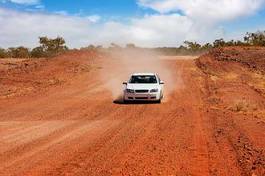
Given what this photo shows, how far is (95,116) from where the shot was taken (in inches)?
823

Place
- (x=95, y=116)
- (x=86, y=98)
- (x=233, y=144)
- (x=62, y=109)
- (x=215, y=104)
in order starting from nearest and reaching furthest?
(x=233, y=144), (x=95, y=116), (x=62, y=109), (x=215, y=104), (x=86, y=98)

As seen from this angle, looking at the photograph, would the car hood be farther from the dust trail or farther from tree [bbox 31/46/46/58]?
tree [bbox 31/46/46/58]

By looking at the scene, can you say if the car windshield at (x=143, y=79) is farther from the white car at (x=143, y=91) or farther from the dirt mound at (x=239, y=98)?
the dirt mound at (x=239, y=98)

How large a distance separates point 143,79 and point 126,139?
42.1 ft

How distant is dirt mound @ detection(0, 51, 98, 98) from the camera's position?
35.2 meters

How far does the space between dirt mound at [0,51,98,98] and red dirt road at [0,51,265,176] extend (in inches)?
324

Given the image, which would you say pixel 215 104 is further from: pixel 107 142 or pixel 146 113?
pixel 107 142

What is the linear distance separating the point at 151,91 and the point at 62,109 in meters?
4.85

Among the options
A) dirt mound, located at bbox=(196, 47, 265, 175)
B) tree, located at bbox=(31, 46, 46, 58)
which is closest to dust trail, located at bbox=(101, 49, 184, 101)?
dirt mound, located at bbox=(196, 47, 265, 175)

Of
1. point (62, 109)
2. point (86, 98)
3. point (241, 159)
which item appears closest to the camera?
point (241, 159)

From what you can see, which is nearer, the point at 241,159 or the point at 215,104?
the point at 241,159

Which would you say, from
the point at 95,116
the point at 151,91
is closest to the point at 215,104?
the point at 151,91

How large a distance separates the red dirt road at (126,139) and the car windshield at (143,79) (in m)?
1.45

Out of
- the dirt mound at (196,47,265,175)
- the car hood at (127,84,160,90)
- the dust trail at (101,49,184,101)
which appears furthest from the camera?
the dust trail at (101,49,184,101)
